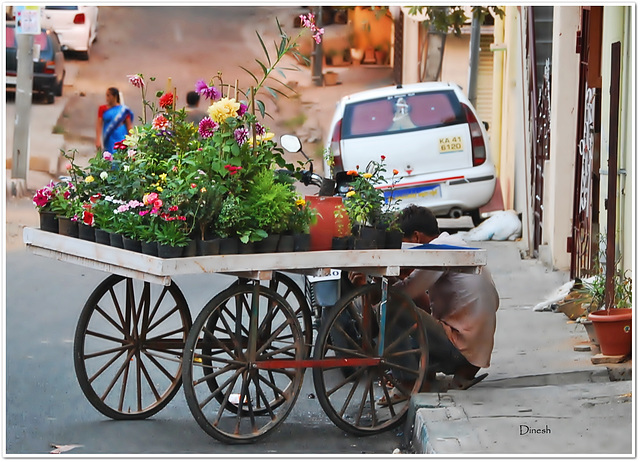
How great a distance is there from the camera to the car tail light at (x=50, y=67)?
773 inches

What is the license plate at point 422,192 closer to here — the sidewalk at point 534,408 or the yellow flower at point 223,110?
the sidewalk at point 534,408

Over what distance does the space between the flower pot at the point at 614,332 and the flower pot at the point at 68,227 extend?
2951 millimetres

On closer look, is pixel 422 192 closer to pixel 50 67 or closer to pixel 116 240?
pixel 116 240

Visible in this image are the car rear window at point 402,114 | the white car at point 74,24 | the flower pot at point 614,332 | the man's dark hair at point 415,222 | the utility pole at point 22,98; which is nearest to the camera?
the man's dark hair at point 415,222

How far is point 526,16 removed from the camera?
39.1 feet

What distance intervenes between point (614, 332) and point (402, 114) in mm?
6743

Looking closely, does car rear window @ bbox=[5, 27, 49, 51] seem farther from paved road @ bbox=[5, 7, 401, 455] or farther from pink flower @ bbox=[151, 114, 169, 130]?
pink flower @ bbox=[151, 114, 169, 130]

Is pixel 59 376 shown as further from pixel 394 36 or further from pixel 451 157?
pixel 394 36

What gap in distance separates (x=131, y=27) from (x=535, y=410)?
23126mm

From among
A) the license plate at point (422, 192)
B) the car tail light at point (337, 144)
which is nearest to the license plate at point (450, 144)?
the license plate at point (422, 192)

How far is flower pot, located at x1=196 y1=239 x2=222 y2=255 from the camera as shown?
4680 mm

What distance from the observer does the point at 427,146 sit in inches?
476

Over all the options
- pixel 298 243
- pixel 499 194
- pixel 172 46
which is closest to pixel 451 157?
pixel 499 194

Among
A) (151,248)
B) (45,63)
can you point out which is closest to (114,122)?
(45,63)
